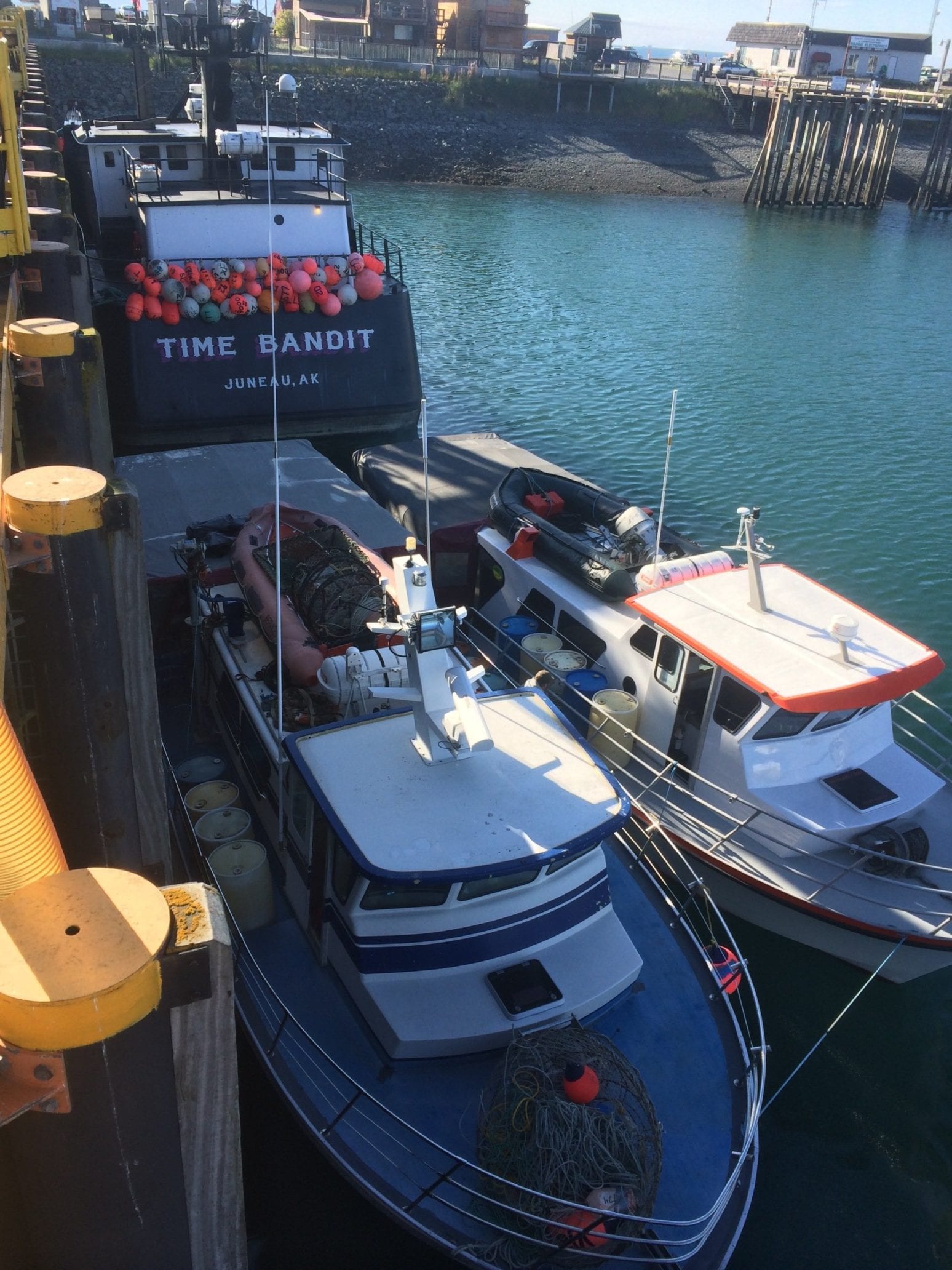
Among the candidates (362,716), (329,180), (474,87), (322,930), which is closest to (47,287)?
(362,716)

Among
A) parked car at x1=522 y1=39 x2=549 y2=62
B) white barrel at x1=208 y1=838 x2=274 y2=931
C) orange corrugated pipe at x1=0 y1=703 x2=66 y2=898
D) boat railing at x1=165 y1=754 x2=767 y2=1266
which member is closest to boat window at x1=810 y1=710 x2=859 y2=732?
boat railing at x1=165 y1=754 x2=767 y2=1266

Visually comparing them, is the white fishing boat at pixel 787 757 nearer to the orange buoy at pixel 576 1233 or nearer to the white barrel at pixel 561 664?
the white barrel at pixel 561 664

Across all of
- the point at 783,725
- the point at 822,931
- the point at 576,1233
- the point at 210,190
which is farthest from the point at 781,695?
the point at 210,190

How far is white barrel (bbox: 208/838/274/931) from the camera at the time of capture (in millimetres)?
7633

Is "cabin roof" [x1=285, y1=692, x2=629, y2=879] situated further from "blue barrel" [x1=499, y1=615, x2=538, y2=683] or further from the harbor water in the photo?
"blue barrel" [x1=499, y1=615, x2=538, y2=683]

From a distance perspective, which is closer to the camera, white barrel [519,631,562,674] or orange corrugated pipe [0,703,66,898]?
orange corrugated pipe [0,703,66,898]

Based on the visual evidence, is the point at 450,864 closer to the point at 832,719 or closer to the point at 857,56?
the point at 832,719

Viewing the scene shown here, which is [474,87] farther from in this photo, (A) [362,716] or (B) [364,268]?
(A) [362,716]

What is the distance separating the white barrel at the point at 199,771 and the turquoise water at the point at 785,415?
5507 mm

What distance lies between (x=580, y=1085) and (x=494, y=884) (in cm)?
140

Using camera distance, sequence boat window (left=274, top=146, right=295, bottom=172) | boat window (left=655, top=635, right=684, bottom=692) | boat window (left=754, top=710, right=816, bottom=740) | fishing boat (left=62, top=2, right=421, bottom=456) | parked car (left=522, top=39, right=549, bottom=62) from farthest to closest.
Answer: parked car (left=522, top=39, right=549, bottom=62)
boat window (left=274, top=146, right=295, bottom=172)
fishing boat (left=62, top=2, right=421, bottom=456)
boat window (left=655, top=635, right=684, bottom=692)
boat window (left=754, top=710, right=816, bottom=740)

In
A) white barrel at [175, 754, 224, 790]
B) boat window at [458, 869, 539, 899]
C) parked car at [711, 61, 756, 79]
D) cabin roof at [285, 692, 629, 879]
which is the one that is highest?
parked car at [711, 61, 756, 79]

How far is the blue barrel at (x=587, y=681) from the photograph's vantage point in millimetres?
10391

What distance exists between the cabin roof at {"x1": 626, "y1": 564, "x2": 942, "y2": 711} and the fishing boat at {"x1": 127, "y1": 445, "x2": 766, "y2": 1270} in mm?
1972
